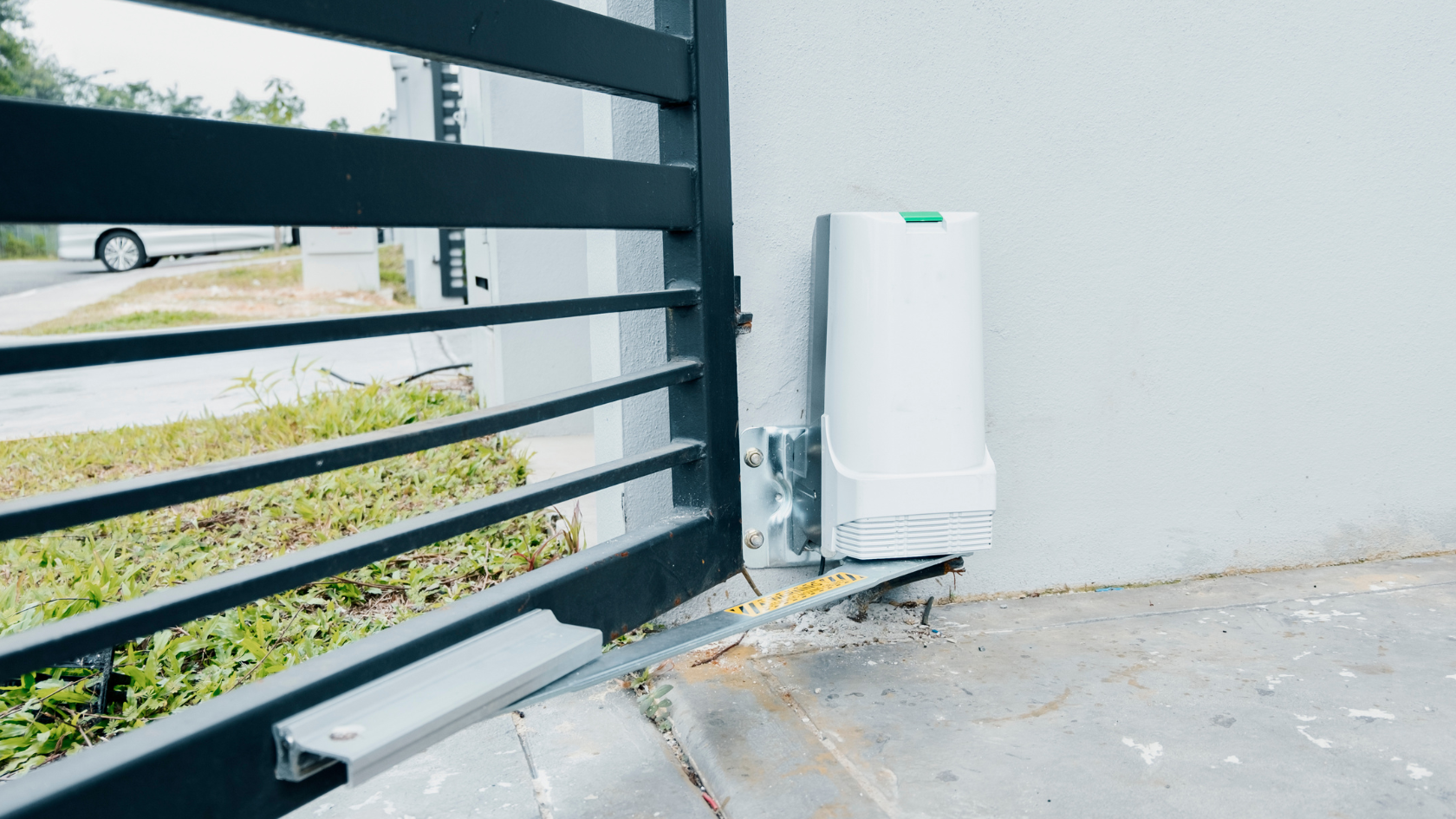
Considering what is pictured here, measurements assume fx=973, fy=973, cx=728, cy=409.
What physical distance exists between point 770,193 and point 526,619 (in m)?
1.02

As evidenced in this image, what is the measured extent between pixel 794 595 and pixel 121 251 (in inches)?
583

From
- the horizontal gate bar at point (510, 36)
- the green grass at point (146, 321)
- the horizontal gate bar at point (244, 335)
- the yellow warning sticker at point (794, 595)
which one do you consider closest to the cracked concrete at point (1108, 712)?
the yellow warning sticker at point (794, 595)

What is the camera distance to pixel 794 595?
1696 mm

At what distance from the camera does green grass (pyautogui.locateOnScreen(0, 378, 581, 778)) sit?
1740mm

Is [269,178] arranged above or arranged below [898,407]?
above

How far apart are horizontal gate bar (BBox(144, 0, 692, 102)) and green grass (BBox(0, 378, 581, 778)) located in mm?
1174

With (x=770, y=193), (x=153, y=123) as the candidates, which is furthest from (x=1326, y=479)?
(x=153, y=123)

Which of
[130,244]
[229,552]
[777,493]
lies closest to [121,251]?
[130,244]

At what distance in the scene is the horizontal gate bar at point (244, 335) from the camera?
0.91 m

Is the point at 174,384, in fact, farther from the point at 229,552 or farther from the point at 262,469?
the point at 262,469

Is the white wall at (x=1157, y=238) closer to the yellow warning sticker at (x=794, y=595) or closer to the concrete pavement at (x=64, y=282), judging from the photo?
the yellow warning sticker at (x=794, y=595)

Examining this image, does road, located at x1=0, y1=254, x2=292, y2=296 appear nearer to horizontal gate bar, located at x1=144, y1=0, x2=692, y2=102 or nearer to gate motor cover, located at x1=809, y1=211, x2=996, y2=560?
horizontal gate bar, located at x1=144, y1=0, x2=692, y2=102

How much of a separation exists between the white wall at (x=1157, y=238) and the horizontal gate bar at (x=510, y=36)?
359 mm

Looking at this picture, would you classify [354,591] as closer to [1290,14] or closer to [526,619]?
[526,619]
